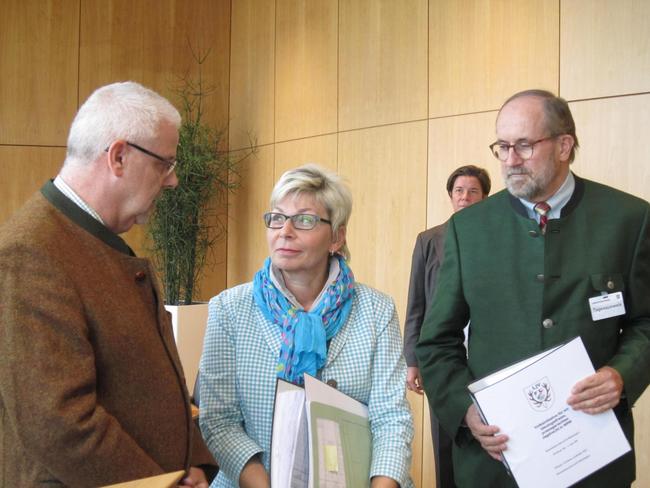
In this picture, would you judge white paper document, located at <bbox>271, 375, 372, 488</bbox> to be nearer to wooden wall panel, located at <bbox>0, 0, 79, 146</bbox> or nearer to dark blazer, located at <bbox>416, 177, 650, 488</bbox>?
dark blazer, located at <bbox>416, 177, 650, 488</bbox>

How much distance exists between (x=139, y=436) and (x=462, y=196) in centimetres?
295

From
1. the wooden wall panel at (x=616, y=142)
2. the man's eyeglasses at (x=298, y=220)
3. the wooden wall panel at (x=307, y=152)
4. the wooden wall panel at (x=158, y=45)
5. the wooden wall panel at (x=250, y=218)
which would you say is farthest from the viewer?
the wooden wall panel at (x=250, y=218)

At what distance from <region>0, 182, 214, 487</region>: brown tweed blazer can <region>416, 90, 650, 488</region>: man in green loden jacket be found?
873 millimetres

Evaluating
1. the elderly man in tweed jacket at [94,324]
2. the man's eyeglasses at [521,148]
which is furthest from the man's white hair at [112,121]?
the man's eyeglasses at [521,148]

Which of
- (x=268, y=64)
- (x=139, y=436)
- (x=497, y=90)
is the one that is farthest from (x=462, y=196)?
(x=268, y=64)

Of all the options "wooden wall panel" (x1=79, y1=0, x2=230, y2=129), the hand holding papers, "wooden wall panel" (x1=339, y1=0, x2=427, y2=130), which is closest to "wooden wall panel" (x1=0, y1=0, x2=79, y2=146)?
"wooden wall panel" (x1=79, y1=0, x2=230, y2=129)

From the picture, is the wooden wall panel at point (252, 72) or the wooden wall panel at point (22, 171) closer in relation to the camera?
the wooden wall panel at point (22, 171)

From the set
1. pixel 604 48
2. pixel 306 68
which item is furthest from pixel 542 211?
pixel 306 68

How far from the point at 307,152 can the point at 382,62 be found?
1245mm

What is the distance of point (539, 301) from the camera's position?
6.53ft

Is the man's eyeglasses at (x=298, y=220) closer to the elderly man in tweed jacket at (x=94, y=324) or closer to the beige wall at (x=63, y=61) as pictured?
the elderly man in tweed jacket at (x=94, y=324)

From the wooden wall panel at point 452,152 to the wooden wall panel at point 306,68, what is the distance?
132 centimetres

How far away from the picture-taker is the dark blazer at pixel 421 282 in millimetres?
3990

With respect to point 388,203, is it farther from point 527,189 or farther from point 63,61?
point 63,61
